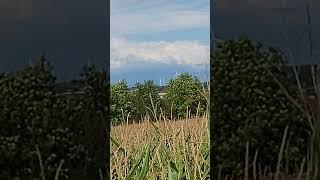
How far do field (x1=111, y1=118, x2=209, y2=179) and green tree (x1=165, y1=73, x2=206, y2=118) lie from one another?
227mm

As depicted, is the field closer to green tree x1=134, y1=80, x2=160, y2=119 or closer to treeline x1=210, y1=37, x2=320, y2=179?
green tree x1=134, y1=80, x2=160, y2=119

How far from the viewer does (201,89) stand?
13.0ft

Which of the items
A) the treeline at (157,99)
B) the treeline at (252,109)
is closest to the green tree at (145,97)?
the treeline at (157,99)

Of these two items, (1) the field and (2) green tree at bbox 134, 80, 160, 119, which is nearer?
(1) the field

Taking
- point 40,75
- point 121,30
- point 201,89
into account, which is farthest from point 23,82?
point 201,89

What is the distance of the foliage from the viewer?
3.04 metres

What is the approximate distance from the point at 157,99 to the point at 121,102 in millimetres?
272

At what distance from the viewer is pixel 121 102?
13.1 ft

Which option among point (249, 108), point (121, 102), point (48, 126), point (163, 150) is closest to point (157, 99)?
point (121, 102)

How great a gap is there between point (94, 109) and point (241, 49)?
2.76 ft

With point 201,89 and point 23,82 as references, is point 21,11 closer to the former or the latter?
point 23,82

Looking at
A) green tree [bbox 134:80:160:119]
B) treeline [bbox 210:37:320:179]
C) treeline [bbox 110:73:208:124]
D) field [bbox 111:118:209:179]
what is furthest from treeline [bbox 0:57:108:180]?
green tree [bbox 134:80:160:119]

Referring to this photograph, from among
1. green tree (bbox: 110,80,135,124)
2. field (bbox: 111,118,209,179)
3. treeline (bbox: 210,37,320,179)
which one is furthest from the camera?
green tree (bbox: 110,80,135,124)

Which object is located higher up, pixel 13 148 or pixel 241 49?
pixel 241 49
